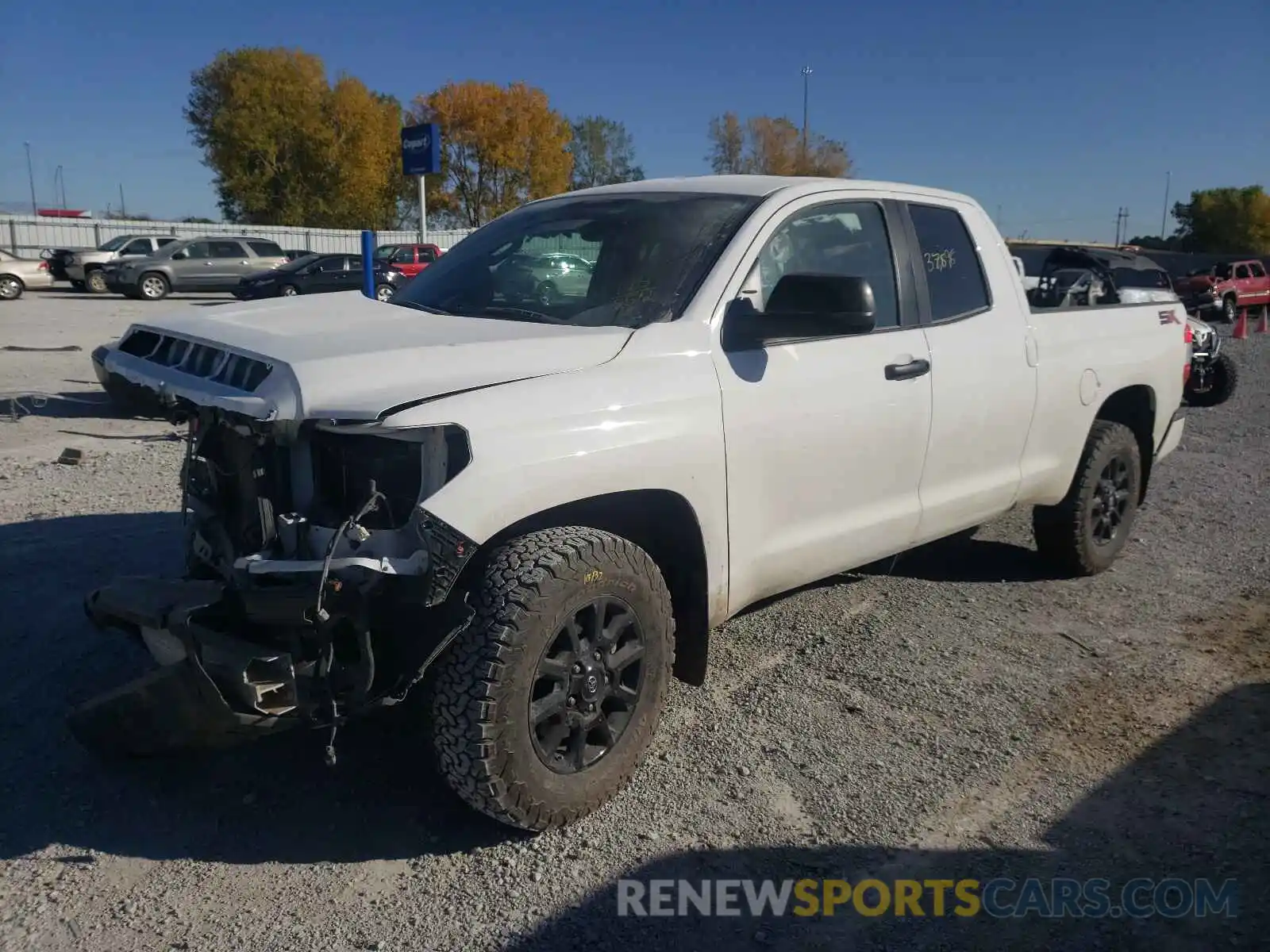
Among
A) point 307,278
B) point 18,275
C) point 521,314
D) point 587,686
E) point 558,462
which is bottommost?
point 587,686

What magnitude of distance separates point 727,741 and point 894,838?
76cm

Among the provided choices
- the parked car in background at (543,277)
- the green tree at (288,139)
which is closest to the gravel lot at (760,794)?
the parked car in background at (543,277)

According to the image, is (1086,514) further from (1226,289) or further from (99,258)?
(99,258)

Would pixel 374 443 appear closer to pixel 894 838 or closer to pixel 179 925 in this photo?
pixel 179 925

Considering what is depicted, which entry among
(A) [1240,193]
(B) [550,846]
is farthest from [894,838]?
(A) [1240,193]

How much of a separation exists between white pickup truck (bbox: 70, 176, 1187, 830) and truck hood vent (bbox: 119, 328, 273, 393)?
0.04 ft

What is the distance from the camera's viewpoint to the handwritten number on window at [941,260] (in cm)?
445

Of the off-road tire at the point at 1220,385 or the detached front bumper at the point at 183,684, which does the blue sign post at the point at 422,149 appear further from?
the detached front bumper at the point at 183,684

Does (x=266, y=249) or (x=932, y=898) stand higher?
(x=266, y=249)

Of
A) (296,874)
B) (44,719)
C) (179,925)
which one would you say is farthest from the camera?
(44,719)

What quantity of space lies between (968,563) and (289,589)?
14.1 feet

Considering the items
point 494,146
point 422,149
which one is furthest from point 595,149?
point 422,149

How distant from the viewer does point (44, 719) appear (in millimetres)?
3768

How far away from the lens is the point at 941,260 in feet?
14.9
